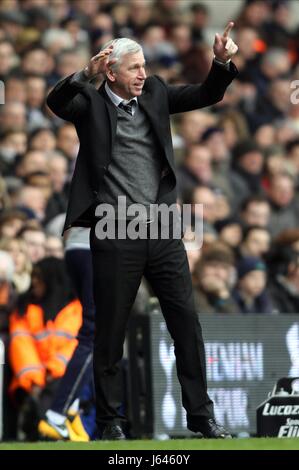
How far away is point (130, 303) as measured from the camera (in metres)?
9.05

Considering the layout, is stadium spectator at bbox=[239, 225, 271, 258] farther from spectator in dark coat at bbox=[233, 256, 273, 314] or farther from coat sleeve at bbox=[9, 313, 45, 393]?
coat sleeve at bbox=[9, 313, 45, 393]

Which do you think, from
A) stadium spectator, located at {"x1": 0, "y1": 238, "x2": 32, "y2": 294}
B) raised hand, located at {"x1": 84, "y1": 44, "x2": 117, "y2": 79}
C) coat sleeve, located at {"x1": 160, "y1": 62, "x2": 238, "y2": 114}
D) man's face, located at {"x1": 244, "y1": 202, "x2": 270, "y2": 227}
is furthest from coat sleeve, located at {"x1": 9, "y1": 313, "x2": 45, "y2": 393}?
man's face, located at {"x1": 244, "y1": 202, "x2": 270, "y2": 227}

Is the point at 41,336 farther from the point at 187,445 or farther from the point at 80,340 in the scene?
the point at 187,445

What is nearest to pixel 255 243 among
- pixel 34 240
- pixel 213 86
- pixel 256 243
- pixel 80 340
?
→ pixel 256 243

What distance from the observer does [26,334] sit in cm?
1195

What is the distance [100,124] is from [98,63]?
16.8 inches

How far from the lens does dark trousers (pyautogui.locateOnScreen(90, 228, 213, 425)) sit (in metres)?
8.93

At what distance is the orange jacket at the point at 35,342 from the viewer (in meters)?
11.9

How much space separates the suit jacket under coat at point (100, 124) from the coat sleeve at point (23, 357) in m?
3.10

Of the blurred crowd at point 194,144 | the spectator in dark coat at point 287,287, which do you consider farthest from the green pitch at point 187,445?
the spectator in dark coat at point 287,287

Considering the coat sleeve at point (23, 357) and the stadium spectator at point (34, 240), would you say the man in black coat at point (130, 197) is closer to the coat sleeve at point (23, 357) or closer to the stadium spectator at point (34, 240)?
the coat sleeve at point (23, 357)

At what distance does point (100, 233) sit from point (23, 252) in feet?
12.9

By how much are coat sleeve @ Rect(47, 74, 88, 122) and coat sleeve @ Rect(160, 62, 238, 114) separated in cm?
54
